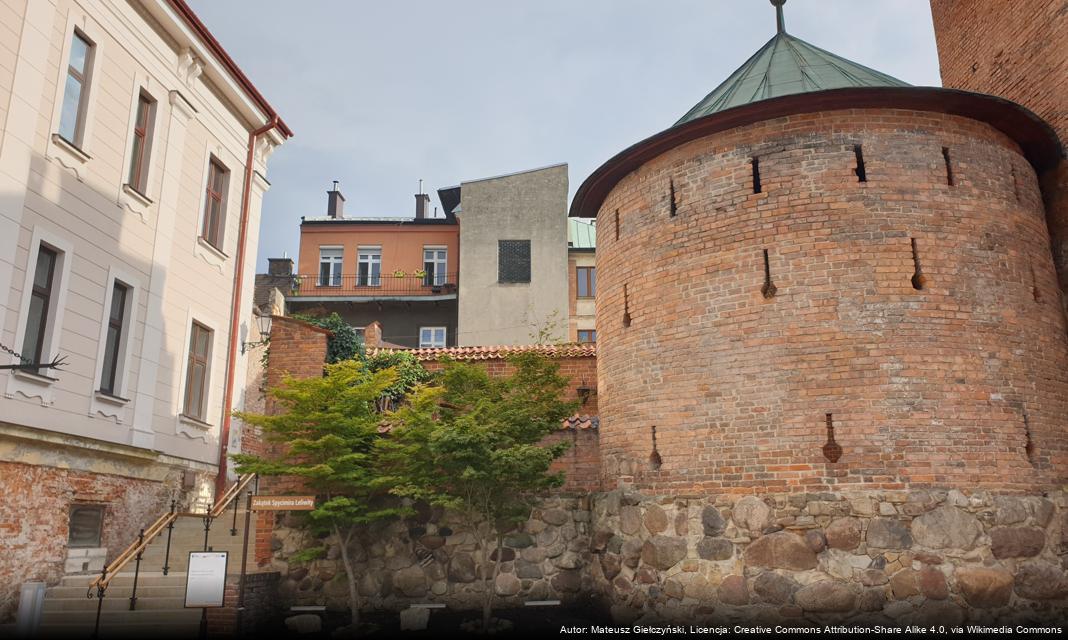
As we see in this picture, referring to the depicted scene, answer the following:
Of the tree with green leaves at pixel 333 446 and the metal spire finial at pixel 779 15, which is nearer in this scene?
the tree with green leaves at pixel 333 446

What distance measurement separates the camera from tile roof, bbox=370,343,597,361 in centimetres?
1527

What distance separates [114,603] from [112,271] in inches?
197

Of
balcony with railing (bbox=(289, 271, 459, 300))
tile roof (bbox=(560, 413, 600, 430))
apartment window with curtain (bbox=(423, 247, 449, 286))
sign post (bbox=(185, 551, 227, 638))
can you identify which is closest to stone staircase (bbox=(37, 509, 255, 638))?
sign post (bbox=(185, 551, 227, 638))

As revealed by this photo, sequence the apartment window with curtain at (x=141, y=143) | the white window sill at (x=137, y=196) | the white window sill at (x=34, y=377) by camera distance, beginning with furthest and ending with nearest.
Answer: the apartment window with curtain at (x=141, y=143) < the white window sill at (x=137, y=196) < the white window sill at (x=34, y=377)

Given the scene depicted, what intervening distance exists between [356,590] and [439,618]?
1.28 m

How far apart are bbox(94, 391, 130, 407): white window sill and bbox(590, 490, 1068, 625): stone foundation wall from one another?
8.68m

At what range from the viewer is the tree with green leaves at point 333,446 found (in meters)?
11.4

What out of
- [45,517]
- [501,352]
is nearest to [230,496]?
[45,517]

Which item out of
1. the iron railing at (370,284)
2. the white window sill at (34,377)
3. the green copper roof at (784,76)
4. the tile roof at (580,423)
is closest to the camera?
the white window sill at (34,377)

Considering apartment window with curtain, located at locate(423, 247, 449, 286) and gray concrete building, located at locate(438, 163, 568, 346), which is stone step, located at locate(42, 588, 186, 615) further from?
apartment window with curtain, located at locate(423, 247, 449, 286)

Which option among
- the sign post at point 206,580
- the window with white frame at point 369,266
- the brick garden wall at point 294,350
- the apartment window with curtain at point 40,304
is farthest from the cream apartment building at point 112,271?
the window with white frame at point 369,266

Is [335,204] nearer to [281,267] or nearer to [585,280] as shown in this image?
[281,267]

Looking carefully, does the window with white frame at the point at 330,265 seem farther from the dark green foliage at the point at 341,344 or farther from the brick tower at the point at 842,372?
the brick tower at the point at 842,372

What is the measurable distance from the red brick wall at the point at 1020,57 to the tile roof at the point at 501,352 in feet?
25.7
